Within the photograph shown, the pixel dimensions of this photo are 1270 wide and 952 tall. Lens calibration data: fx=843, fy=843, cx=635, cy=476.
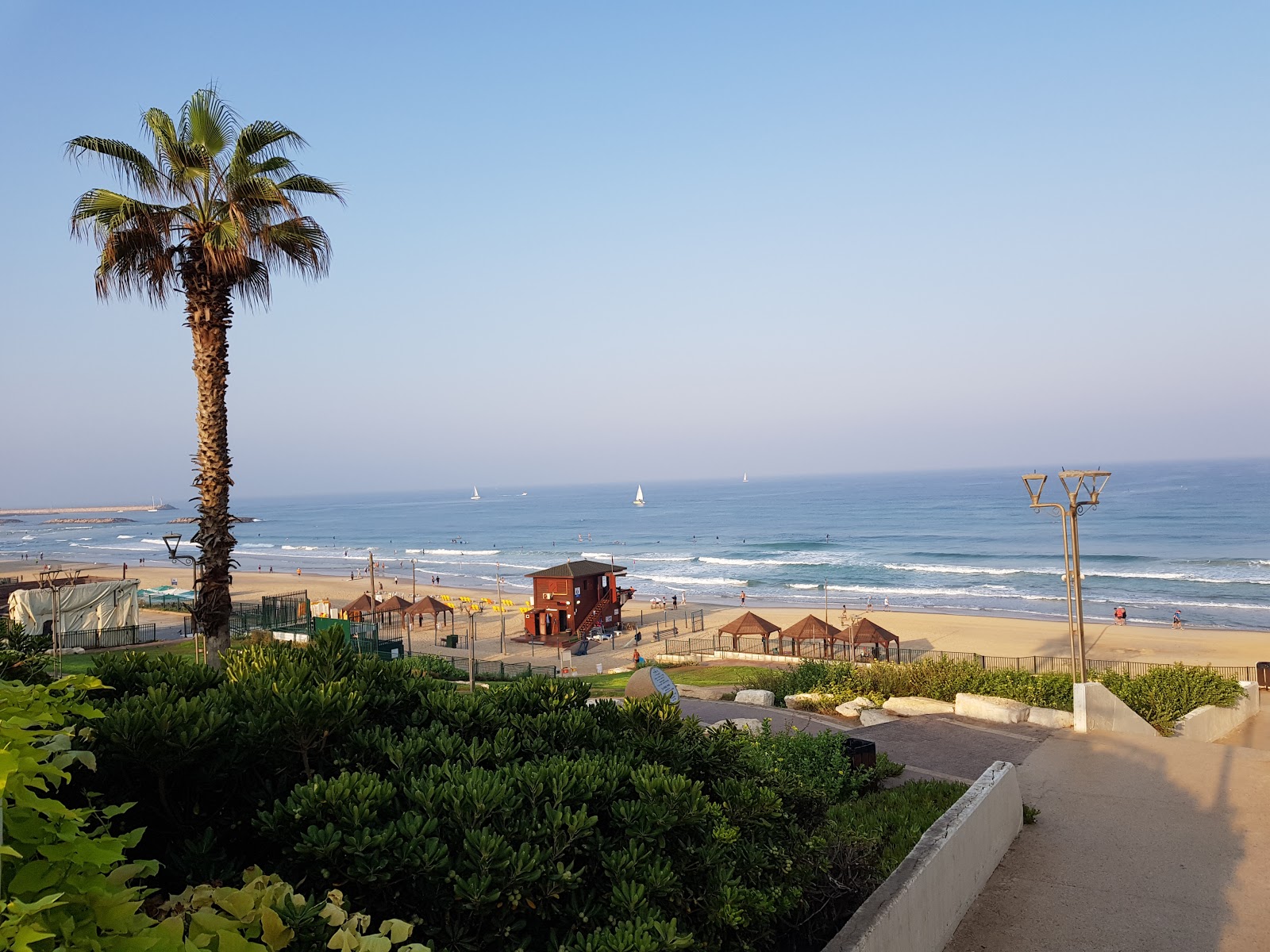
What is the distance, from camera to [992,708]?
15.0 m

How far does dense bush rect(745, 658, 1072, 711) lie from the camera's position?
53.2ft

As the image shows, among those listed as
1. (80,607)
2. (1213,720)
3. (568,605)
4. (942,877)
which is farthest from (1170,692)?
(568,605)

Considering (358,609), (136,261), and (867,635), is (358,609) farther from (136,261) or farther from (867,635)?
(136,261)

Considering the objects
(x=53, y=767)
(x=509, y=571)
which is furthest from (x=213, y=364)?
(x=509, y=571)

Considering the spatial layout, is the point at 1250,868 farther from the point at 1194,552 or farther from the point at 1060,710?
the point at 1194,552

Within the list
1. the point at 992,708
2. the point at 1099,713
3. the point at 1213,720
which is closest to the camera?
the point at 1099,713

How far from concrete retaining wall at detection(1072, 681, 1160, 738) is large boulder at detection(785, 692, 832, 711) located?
5.11 m

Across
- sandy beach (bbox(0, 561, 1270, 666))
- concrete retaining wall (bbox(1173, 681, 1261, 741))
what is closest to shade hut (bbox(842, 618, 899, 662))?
sandy beach (bbox(0, 561, 1270, 666))

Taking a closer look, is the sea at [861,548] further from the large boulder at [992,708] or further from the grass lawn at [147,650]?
the grass lawn at [147,650]

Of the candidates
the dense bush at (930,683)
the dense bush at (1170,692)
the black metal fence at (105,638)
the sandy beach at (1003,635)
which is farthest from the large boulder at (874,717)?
the black metal fence at (105,638)

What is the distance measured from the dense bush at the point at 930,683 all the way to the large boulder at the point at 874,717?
93 centimetres

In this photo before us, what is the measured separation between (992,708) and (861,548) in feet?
245

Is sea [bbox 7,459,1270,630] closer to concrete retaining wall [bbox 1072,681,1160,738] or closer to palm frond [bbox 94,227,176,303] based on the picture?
concrete retaining wall [bbox 1072,681,1160,738]

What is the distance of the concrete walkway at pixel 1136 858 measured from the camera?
7.16 meters
